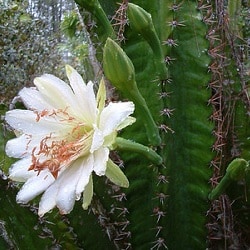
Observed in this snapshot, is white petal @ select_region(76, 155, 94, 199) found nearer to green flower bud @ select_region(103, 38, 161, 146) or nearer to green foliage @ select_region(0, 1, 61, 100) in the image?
green flower bud @ select_region(103, 38, 161, 146)

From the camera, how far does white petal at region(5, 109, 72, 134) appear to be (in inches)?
30.6

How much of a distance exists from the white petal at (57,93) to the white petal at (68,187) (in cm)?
8

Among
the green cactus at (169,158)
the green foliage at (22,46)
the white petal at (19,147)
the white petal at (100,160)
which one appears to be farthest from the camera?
the green foliage at (22,46)

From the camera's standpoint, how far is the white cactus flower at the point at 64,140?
0.71 meters

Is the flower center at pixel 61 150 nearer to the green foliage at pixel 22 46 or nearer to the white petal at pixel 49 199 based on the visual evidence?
the white petal at pixel 49 199

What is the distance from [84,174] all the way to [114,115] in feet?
0.27

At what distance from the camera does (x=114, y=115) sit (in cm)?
70

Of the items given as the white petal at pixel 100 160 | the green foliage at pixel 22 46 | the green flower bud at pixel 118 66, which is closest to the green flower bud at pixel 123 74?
the green flower bud at pixel 118 66

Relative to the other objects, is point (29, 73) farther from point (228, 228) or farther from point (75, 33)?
point (228, 228)

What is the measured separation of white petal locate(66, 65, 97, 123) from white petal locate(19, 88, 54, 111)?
49mm

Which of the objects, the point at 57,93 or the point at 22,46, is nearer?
the point at 57,93

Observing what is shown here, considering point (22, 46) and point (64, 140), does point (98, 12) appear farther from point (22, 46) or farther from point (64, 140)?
point (22, 46)

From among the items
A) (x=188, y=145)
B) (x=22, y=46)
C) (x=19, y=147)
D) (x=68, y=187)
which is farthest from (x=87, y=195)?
(x=22, y=46)

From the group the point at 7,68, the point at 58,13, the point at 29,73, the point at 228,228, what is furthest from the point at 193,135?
the point at 58,13
